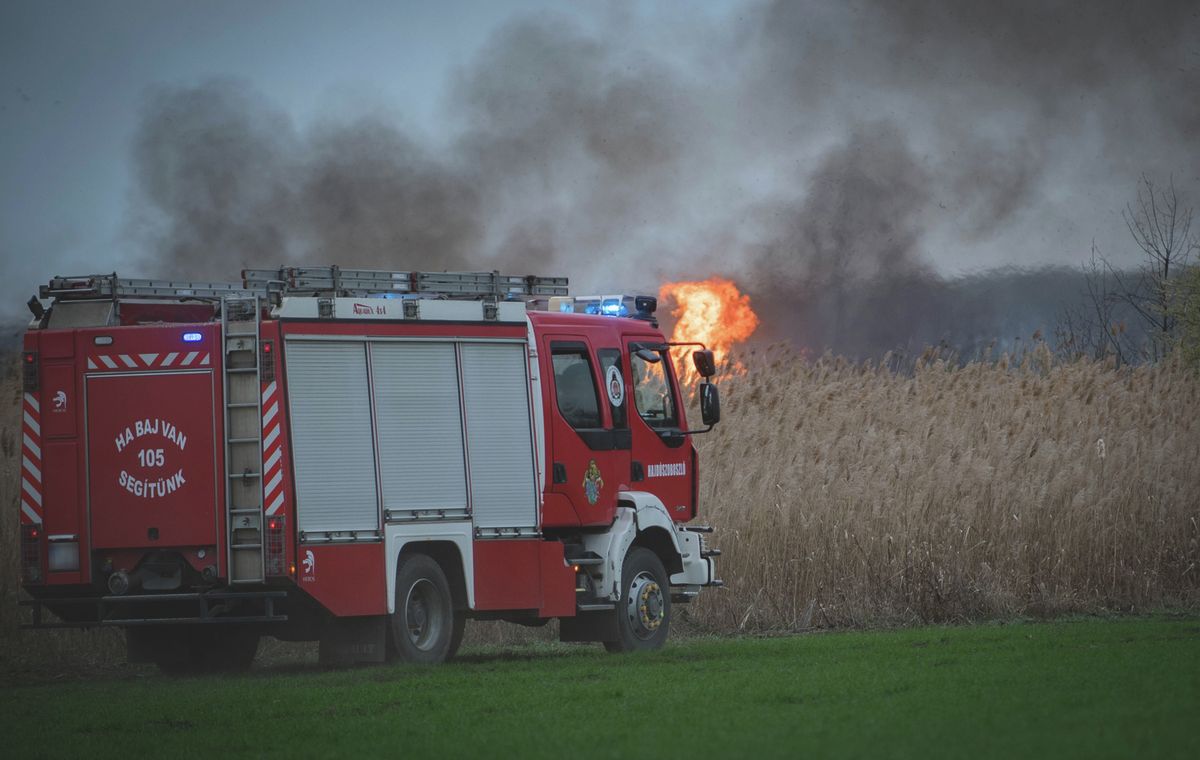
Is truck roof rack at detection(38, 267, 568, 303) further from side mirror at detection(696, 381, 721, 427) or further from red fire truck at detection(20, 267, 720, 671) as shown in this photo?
side mirror at detection(696, 381, 721, 427)

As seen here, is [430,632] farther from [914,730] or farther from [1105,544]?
[1105,544]

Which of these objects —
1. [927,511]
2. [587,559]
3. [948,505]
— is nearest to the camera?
[587,559]

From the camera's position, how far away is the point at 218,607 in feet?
48.8

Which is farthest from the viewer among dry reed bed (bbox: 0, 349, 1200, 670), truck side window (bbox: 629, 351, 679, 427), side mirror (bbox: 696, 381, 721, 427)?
dry reed bed (bbox: 0, 349, 1200, 670)

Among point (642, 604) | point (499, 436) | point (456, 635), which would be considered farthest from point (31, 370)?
point (642, 604)

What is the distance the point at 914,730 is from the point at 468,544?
6.35 metres

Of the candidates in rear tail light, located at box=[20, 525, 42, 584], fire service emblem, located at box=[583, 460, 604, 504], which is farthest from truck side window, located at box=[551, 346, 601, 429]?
rear tail light, located at box=[20, 525, 42, 584]

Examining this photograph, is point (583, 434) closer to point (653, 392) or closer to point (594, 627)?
point (653, 392)

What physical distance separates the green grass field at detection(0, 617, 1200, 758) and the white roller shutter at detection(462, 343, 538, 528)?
56.6 inches

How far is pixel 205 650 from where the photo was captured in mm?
16922

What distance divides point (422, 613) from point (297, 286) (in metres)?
3.13

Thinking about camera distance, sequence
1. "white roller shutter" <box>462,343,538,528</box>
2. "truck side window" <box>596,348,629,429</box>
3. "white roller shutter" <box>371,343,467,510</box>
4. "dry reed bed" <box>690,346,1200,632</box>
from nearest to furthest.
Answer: "white roller shutter" <box>371,343,467,510</box>
"white roller shutter" <box>462,343,538,528</box>
"truck side window" <box>596,348,629,429</box>
"dry reed bed" <box>690,346,1200,632</box>

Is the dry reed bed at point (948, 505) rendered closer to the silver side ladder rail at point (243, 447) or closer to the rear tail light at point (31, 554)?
the silver side ladder rail at point (243, 447)

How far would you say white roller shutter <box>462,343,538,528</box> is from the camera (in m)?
16.3
